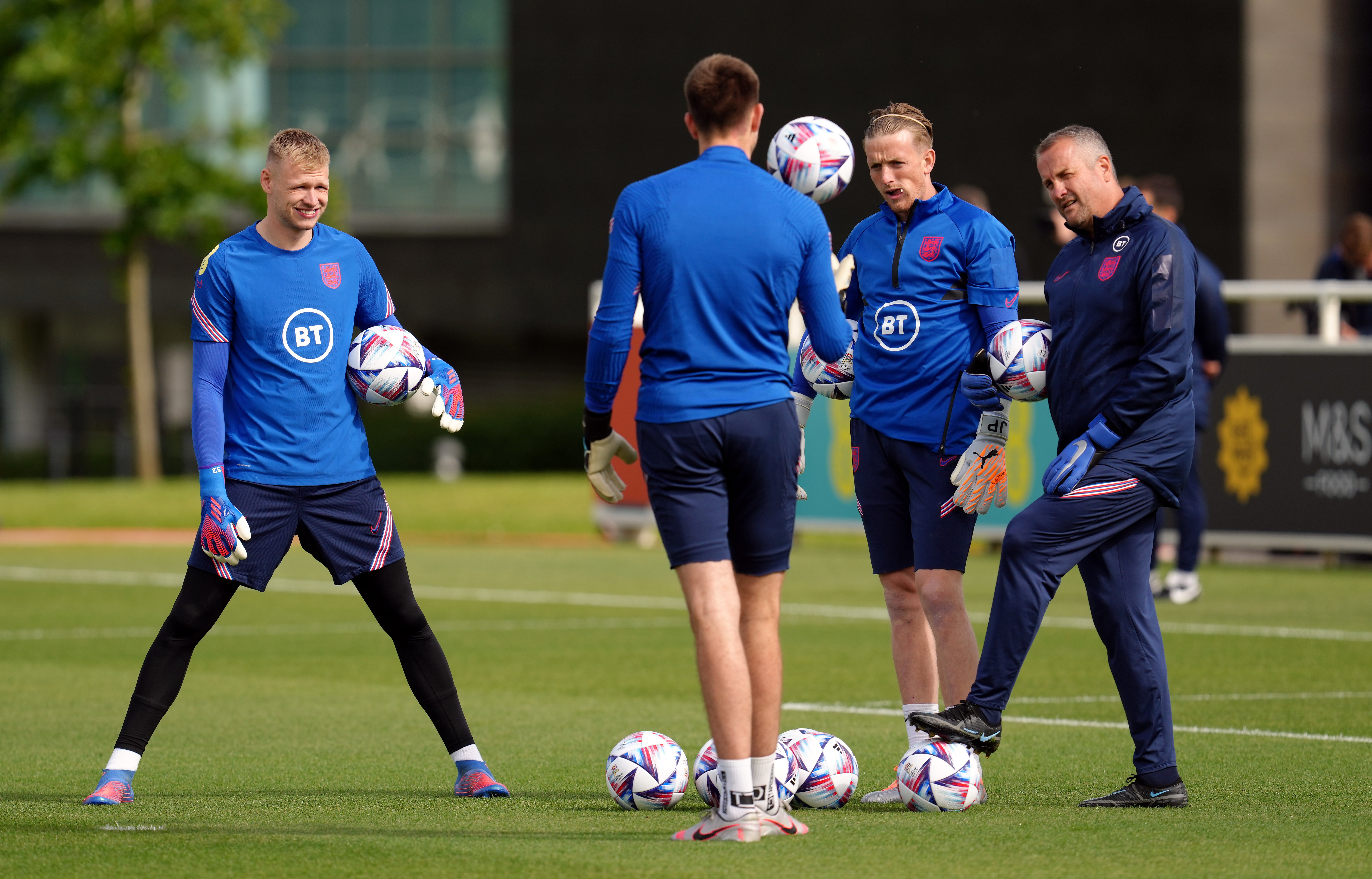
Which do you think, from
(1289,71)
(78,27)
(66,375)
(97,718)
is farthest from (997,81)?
(66,375)

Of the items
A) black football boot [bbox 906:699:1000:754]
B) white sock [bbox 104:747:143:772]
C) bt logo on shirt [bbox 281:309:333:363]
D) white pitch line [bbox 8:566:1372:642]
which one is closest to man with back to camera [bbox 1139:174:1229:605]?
white pitch line [bbox 8:566:1372:642]

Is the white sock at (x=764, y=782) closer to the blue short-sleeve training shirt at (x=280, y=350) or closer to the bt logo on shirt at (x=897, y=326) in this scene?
A: the bt logo on shirt at (x=897, y=326)

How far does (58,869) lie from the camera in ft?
19.4

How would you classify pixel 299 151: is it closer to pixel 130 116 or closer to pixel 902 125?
pixel 902 125

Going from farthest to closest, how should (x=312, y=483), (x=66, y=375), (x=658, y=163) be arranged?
1. (x=66, y=375)
2. (x=658, y=163)
3. (x=312, y=483)

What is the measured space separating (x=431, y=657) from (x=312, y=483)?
2.66ft

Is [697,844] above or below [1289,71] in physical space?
below

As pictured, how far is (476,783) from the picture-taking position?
23.9 feet

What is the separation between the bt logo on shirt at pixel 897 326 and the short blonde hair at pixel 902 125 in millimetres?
580

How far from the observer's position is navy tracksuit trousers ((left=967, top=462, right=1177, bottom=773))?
690 cm

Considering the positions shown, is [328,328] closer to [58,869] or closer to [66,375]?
[58,869]

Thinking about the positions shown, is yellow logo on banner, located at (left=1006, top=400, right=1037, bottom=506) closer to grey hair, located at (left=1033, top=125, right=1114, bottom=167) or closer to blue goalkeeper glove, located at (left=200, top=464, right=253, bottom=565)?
grey hair, located at (left=1033, top=125, right=1114, bottom=167)

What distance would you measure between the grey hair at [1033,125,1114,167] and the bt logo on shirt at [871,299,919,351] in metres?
0.71

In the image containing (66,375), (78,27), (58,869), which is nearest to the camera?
(58,869)
